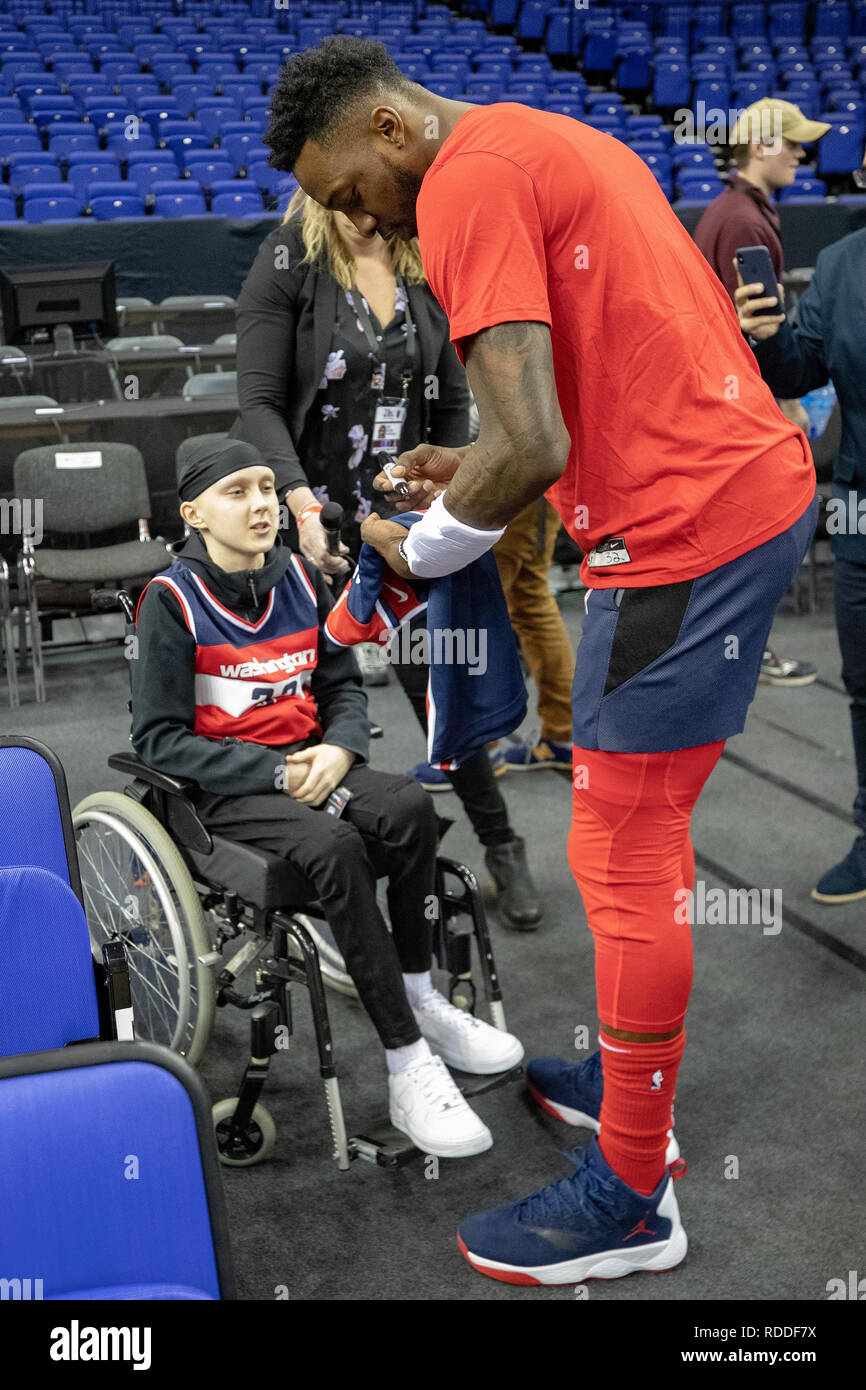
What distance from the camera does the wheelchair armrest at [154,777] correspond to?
2.02 m

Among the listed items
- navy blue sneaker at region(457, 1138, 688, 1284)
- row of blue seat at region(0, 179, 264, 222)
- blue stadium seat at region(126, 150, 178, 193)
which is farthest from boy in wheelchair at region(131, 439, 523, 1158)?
blue stadium seat at region(126, 150, 178, 193)

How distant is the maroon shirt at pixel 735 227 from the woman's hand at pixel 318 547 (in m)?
2.00

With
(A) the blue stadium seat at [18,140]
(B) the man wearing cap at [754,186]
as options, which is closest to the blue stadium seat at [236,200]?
(A) the blue stadium seat at [18,140]

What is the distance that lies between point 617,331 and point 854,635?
142 cm

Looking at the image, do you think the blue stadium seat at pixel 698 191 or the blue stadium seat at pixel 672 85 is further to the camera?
the blue stadium seat at pixel 672 85

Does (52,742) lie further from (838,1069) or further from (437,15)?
(437,15)

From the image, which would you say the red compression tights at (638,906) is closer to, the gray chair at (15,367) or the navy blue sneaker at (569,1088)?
the navy blue sneaker at (569,1088)

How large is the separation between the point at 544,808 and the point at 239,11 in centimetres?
1112

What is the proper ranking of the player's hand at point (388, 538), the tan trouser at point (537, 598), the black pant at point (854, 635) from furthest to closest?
the tan trouser at point (537, 598) < the black pant at point (854, 635) < the player's hand at point (388, 538)

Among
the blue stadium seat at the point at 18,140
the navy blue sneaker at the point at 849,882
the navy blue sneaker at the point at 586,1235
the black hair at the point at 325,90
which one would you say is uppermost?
the black hair at the point at 325,90

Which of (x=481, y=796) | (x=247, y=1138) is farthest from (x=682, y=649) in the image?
(x=481, y=796)

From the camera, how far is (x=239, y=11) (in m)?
11.9

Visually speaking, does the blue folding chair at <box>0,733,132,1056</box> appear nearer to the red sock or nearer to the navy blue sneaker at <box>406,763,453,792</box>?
the red sock
